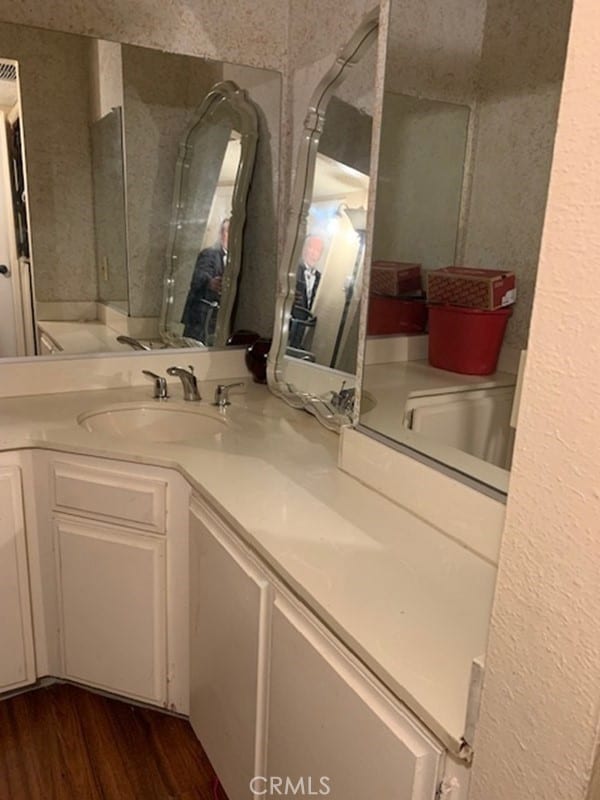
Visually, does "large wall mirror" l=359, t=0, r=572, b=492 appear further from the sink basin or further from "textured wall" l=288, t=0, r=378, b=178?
the sink basin

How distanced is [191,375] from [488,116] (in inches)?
48.2

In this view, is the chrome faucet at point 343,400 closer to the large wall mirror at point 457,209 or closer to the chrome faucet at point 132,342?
the large wall mirror at point 457,209

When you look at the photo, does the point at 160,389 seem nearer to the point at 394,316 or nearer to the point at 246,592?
the point at 394,316

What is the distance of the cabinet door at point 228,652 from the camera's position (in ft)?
3.58

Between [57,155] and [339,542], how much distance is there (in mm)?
1430

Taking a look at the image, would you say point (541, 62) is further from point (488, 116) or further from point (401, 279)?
point (401, 279)

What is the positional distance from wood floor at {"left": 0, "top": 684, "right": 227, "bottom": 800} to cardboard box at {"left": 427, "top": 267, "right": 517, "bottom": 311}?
4.59 feet

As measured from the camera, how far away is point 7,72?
5.35ft

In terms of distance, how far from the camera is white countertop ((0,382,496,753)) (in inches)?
30.3

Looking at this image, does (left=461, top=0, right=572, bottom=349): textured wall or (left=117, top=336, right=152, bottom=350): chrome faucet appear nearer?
(left=461, top=0, right=572, bottom=349): textured wall

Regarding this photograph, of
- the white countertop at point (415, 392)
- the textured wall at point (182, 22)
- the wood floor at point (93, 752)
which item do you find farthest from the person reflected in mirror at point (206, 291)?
the wood floor at point (93, 752)

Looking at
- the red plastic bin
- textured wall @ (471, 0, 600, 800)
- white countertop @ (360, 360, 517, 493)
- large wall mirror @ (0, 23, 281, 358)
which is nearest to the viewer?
textured wall @ (471, 0, 600, 800)

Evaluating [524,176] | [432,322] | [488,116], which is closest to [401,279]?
[432,322]

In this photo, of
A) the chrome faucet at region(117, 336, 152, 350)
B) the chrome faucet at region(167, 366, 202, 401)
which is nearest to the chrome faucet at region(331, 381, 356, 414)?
the chrome faucet at region(167, 366, 202, 401)
